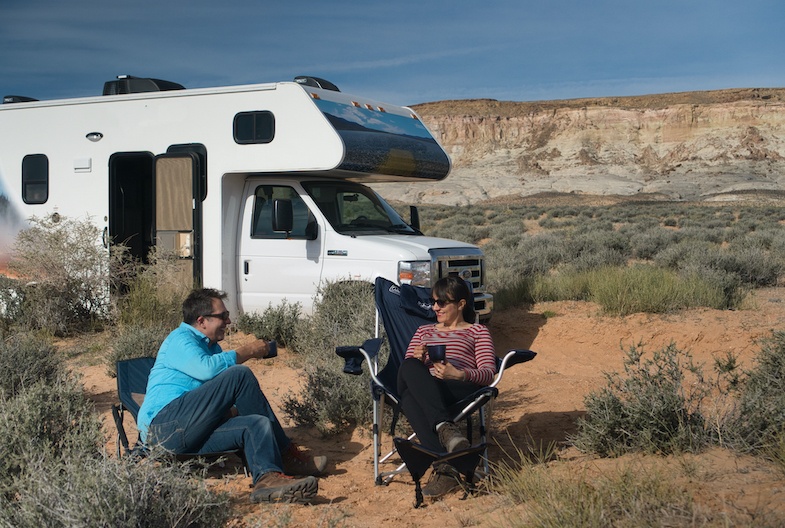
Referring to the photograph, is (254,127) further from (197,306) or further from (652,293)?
(652,293)

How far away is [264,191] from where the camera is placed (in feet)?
28.2

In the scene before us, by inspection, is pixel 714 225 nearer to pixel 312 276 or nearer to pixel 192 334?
pixel 312 276

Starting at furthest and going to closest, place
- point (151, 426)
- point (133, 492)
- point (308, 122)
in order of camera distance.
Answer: point (308, 122), point (151, 426), point (133, 492)

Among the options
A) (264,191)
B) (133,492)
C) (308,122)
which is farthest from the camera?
(264,191)

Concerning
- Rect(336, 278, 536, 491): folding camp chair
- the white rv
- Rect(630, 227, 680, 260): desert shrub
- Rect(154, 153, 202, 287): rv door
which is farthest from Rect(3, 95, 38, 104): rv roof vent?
Rect(630, 227, 680, 260): desert shrub

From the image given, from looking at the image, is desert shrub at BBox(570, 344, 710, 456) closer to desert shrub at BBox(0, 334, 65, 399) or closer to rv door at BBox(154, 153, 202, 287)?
desert shrub at BBox(0, 334, 65, 399)

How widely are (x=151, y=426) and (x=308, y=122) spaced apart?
433 centimetres

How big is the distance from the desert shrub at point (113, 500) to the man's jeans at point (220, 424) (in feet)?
3.44

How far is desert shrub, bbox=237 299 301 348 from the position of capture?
820 cm

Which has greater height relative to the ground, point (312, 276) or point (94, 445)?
point (312, 276)

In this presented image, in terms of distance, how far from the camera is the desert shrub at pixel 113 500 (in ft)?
9.41

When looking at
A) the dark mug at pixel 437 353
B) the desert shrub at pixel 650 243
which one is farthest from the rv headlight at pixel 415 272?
the desert shrub at pixel 650 243

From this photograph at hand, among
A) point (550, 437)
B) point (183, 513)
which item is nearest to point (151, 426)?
point (183, 513)

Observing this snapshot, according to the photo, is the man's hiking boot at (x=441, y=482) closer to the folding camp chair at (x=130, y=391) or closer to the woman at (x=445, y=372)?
the woman at (x=445, y=372)
